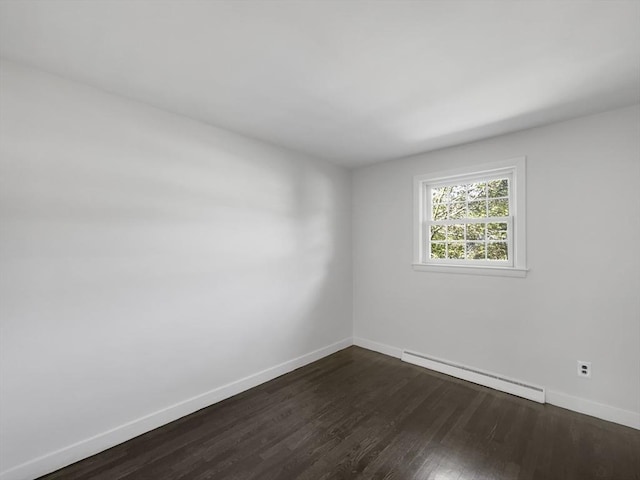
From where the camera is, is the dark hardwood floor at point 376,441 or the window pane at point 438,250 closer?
the dark hardwood floor at point 376,441

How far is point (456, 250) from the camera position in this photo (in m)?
3.39

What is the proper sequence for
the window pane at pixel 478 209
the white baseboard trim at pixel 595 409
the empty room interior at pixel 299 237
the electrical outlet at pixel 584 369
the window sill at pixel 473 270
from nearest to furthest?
the empty room interior at pixel 299 237
the white baseboard trim at pixel 595 409
the electrical outlet at pixel 584 369
the window sill at pixel 473 270
the window pane at pixel 478 209

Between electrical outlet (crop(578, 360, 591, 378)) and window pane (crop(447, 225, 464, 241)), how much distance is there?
149 cm

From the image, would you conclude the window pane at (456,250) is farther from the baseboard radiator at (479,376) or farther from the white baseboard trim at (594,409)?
the white baseboard trim at (594,409)

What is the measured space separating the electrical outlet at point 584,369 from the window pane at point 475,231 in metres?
1.35

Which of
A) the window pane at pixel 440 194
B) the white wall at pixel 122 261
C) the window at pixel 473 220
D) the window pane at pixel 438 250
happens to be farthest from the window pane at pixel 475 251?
the white wall at pixel 122 261

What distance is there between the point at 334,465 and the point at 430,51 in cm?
258

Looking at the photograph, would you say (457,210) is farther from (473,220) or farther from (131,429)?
(131,429)

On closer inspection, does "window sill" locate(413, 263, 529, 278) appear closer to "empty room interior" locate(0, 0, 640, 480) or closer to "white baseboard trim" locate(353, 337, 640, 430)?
"empty room interior" locate(0, 0, 640, 480)

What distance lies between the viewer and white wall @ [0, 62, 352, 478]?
1.80 meters

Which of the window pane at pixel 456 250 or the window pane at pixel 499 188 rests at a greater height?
the window pane at pixel 499 188

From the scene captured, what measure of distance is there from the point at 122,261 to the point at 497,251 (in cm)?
340

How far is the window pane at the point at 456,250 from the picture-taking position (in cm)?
335

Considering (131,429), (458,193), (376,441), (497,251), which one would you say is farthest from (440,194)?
(131,429)
